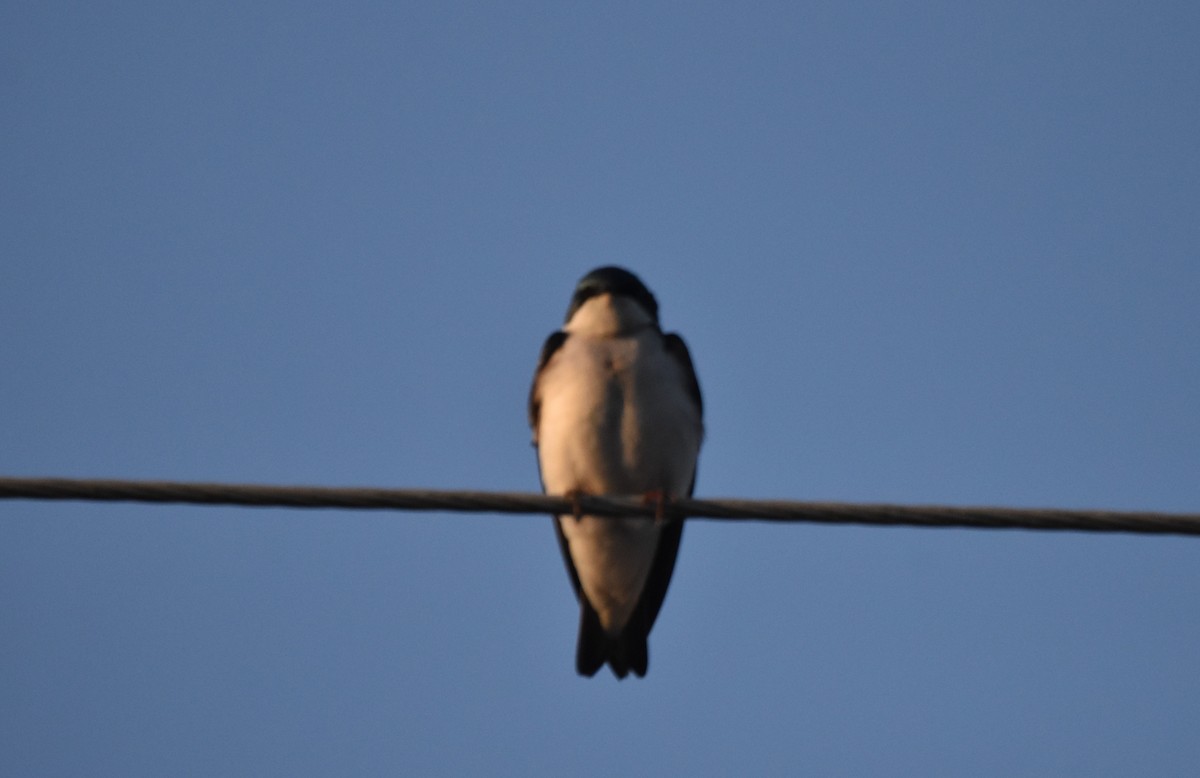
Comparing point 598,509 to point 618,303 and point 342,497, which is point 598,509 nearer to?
point 342,497

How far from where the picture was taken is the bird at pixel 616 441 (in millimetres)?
6625

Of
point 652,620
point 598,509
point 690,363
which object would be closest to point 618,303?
point 690,363

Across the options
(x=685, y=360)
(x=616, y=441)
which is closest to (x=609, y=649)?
(x=616, y=441)

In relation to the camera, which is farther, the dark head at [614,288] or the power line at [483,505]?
the dark head at [614,288]

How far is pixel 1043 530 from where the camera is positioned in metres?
4.25

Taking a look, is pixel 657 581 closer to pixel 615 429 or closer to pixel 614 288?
pixel 615 429

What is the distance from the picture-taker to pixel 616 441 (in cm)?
660

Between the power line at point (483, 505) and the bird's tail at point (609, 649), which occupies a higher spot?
the power line at point (483, 505)

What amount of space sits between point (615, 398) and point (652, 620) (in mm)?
1231

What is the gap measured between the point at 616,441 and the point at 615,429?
0.05m

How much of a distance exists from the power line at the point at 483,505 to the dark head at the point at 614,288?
2873 mm

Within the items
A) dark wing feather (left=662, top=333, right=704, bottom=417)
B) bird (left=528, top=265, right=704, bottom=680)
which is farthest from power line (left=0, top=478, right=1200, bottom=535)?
dark wing feather (left=662, top=333, right=704, bottom=417)

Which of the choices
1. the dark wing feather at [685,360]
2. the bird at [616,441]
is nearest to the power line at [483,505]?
the bird at [616,441]

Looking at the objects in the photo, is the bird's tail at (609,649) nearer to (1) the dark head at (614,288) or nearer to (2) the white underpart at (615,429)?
(2) the white underpart at (615,429)
